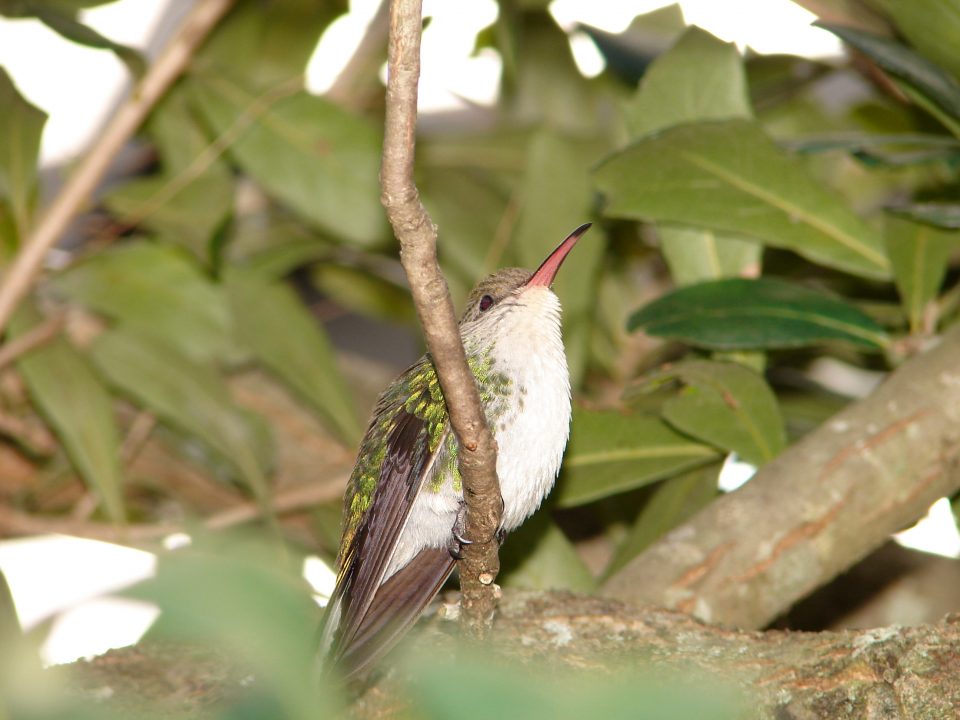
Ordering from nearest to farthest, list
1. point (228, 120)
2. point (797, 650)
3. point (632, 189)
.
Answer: point (797, 650) < point (632, 189) < point (228, 120)

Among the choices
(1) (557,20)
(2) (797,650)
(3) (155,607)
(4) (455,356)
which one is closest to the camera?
(3) (155,607)

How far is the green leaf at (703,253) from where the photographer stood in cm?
306

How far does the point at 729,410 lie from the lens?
2.71m

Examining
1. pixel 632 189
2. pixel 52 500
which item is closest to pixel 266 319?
pixel 52 500

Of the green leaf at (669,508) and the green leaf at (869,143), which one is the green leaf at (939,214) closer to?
the green leaf at (869,143)

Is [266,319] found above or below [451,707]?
below

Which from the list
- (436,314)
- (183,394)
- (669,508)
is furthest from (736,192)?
(183,394)

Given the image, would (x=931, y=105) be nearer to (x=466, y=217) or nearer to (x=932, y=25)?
(x=932, y=25)

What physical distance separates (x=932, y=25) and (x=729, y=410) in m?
1.05

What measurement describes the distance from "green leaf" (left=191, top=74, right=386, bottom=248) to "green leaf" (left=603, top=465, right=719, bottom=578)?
1.22m

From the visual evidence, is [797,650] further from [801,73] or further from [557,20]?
[557,20]

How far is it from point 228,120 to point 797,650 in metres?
2.50

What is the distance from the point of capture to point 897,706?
5.71ft

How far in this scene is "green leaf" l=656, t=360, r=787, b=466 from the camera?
270 centimetres
